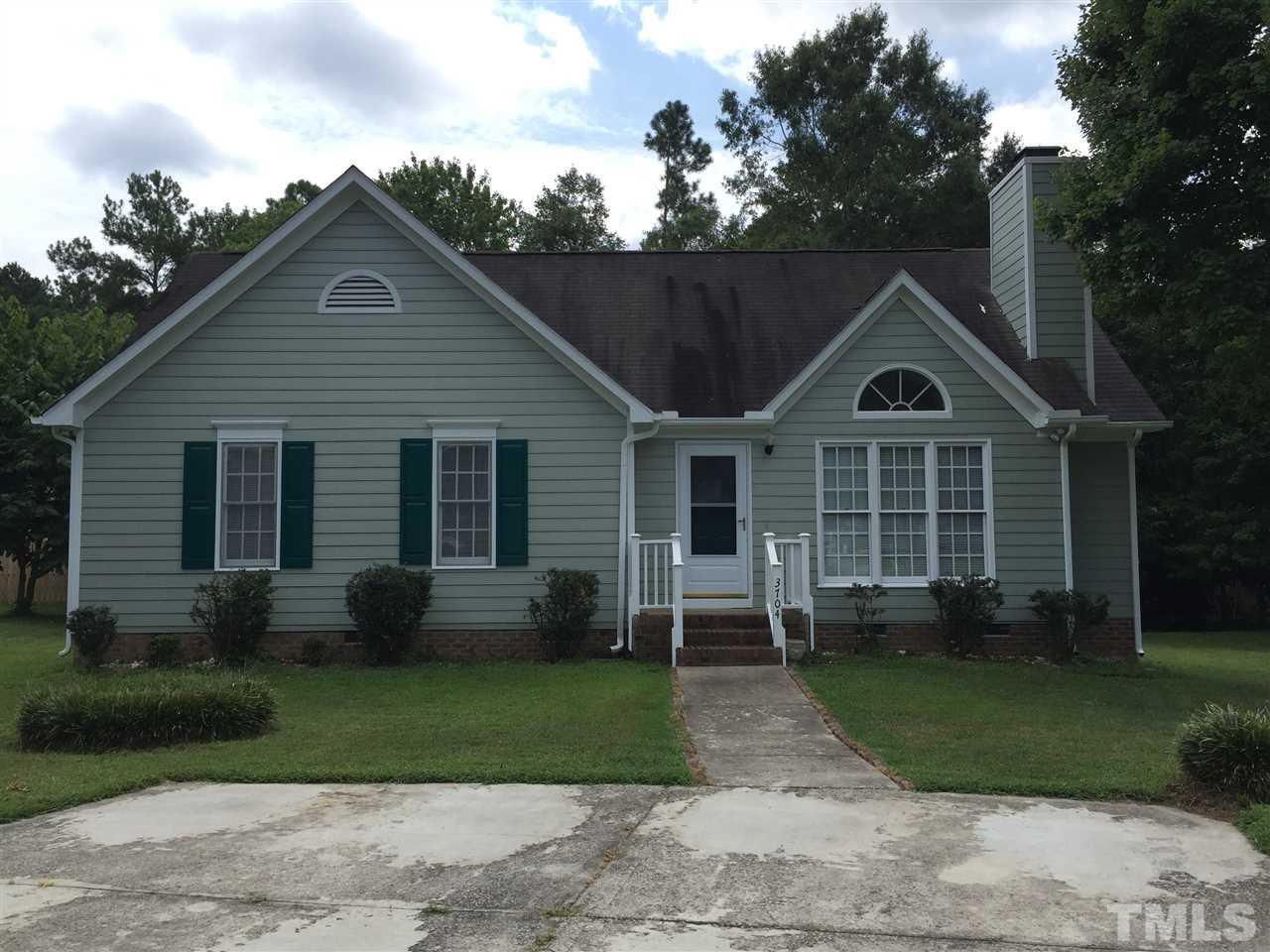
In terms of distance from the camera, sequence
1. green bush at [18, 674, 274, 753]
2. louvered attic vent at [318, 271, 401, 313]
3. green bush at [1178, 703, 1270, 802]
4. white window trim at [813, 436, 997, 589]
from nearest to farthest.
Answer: green bush at [1178, 703, 1270, 802] → green bush at [18, 674, 274, 753] → louvered attic vent at [318, 271, 401, 313] → white window trim at [813, 436, 997, 589]

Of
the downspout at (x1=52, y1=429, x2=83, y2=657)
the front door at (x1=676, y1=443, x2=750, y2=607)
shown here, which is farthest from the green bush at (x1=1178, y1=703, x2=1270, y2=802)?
the downspout at (x1=52, y1=429, x2=83, y2=657)

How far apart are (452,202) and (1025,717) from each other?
2870 centimetres

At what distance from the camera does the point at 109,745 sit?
27.1 ft

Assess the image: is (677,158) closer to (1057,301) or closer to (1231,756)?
(1057,301)

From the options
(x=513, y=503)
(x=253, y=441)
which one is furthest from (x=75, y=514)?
(x=513, y=503)

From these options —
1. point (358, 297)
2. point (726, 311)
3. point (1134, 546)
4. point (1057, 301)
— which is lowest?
point (1134, 546)

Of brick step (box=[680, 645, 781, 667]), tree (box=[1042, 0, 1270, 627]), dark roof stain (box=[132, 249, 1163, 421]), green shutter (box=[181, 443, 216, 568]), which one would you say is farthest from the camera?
dark roof stain (box=[132, 249, 1163, 421])

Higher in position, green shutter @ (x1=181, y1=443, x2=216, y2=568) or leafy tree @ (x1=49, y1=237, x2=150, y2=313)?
leafy tree @ (x1=49, y1=237, x2=150, y2=313)

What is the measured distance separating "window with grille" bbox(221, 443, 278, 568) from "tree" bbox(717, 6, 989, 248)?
2323 cm

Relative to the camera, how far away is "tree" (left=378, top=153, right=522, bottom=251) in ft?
110

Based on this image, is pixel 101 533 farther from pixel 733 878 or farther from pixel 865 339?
pixel 733 878

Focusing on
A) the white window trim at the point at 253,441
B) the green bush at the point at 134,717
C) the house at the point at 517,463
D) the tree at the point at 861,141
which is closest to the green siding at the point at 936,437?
the house at the point at 517,463

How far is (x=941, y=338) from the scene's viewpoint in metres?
13.6

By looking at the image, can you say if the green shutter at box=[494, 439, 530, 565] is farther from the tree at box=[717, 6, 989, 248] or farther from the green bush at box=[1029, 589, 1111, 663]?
the tree at box=[717, 6, 989, 248]
